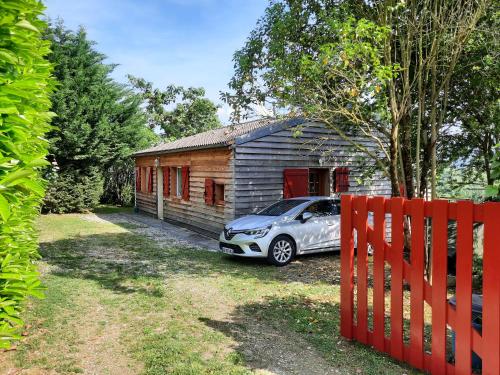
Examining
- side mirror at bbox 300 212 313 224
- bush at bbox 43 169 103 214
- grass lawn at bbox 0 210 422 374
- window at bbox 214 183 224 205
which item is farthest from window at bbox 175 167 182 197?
side mirror at bbox 300 212 313 224

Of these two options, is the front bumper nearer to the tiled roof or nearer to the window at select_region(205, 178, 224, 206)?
the tiled roof

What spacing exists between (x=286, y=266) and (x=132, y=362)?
5417 millimetres

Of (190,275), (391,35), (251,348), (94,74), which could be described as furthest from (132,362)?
(94,74)

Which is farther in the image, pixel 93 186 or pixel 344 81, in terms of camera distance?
pixel 93 186

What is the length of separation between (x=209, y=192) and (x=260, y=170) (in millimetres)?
2175

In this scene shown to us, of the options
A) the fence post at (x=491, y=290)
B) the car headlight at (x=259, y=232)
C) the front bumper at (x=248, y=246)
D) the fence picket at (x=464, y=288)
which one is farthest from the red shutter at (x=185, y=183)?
the fence post at (x=491, y=290)

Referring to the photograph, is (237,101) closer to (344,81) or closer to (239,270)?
(344,81)

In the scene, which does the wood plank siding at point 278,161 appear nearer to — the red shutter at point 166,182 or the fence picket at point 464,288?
the red shutter at point 166,182

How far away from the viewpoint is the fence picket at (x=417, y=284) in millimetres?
3842

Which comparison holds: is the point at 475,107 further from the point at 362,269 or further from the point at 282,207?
the point at 362,269

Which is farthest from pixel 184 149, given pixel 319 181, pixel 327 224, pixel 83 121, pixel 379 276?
pixel 379 276

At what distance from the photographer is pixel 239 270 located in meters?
8.57

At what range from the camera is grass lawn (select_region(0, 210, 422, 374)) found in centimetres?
408

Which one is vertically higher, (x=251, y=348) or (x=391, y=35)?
(x=391, y=35)
